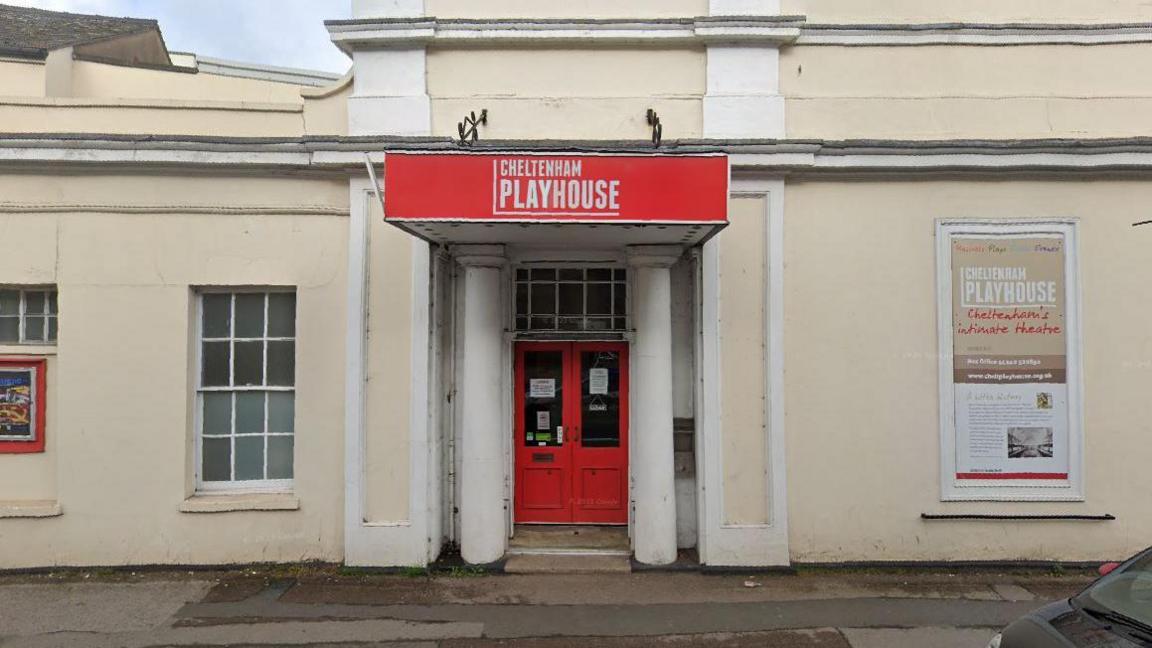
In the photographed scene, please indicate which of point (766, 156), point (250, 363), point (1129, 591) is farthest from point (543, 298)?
point (1129, 591)

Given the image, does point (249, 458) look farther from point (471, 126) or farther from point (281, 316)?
point (471, 126)

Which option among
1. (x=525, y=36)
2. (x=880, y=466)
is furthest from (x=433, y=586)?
(x=525, y=36)

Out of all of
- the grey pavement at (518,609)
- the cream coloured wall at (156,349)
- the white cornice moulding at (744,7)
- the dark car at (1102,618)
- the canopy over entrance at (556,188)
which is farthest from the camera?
the white cornice moulding at (744,7)

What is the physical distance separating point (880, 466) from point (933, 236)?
93.4 inches

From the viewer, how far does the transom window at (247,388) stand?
6.86 m

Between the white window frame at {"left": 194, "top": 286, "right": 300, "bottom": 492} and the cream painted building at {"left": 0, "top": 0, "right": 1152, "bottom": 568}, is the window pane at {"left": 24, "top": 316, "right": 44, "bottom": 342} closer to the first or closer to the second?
the cream painted building at {"left": 0, "top": 0, "right": 1152, "bottom": 568}

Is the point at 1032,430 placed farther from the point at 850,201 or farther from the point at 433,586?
the point at 433,586

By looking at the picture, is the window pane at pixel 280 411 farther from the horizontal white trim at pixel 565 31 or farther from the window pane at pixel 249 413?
the horizontal white trim at pixel 565 31

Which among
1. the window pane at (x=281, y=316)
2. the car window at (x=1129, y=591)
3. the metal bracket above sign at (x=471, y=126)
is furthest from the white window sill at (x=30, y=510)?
the car window at (x=1129, y=591)

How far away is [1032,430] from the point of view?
6.65 meters

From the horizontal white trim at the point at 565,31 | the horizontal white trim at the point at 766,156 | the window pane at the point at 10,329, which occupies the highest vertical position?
the horizontal white trim at the point at 565,31

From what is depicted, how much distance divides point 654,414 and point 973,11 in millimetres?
5325

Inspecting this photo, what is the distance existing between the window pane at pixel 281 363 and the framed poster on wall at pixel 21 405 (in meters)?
2.19

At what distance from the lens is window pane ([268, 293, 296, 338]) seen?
690cm
